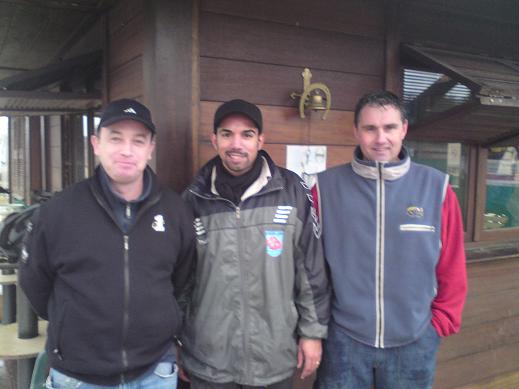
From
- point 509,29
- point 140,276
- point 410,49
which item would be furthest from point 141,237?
point 509,29

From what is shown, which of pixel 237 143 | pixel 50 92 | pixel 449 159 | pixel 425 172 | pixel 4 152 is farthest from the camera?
pixel 4 152

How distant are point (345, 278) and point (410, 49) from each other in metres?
1.61

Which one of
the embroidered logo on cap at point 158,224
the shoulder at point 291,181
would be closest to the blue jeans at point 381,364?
the shoulder at point 291,181

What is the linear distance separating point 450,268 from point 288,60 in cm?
134

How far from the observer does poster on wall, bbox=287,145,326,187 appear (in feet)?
8.36

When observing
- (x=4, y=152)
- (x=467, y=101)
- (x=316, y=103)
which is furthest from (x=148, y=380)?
(x=4, y=152)

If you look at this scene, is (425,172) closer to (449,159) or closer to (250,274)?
(250,274)

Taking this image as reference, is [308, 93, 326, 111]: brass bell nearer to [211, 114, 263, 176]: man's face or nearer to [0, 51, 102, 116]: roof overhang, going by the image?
[211, 114, 263, 176]: man's face

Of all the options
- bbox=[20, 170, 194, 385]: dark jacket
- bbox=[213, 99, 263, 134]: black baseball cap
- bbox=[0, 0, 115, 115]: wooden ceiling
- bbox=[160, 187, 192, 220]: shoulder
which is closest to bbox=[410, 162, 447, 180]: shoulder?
bbox=[213, 99, 263, 134]: black baseball cap

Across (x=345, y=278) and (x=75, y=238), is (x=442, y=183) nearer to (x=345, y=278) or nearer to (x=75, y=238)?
(x=345, y=278)

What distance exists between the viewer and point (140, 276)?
1604mm

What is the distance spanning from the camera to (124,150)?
1618 millimetres

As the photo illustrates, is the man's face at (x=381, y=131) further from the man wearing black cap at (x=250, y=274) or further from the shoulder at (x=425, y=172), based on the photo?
the man wearing black cap at (x=250, y=274)

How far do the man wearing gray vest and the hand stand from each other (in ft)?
0.19
